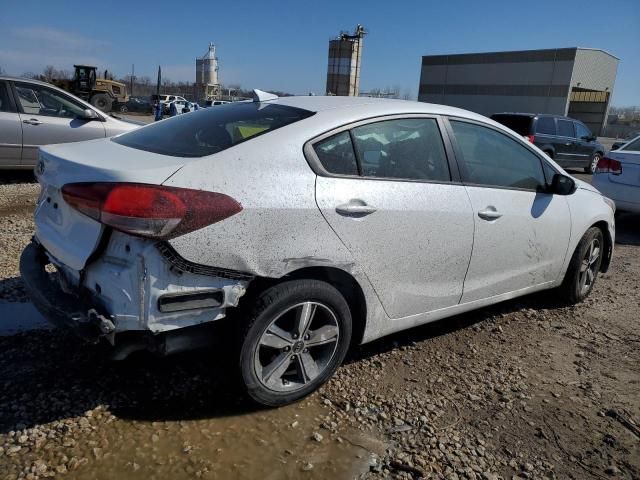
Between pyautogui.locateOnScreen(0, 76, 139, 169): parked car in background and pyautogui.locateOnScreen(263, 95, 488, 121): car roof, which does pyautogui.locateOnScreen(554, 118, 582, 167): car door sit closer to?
pyautogui.locateOnScreen(0, 76, 139, 169): parked car in background

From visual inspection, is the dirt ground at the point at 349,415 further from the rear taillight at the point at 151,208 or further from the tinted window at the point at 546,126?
the tinted window at the point at 546,126

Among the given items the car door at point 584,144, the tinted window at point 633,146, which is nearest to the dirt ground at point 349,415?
the tinted window at point 633,146

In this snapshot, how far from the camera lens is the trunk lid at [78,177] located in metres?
2.22

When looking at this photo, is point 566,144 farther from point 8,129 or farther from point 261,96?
point 8,129

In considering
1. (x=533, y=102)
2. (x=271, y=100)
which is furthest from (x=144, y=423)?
(x=533, y=102)

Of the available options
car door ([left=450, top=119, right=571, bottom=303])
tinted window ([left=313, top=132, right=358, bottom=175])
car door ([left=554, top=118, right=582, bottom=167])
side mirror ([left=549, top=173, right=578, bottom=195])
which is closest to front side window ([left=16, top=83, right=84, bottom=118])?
tinted window ([left=313, top=132, right=358, bottom=175])

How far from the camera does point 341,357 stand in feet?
9.23

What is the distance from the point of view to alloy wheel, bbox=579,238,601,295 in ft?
14.4

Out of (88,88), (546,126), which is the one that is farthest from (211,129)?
(88,88)

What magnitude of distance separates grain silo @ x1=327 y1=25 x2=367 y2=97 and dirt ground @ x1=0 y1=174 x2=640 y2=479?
47212mm

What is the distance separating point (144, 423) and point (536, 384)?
232cm

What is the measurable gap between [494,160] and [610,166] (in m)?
5.11

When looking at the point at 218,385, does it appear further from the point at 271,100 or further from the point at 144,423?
the point at 271,100

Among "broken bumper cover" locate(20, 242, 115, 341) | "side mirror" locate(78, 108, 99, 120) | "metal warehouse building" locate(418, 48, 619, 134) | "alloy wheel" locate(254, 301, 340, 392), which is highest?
"metal warehouse building" locate(418, 48, 619, 134)
